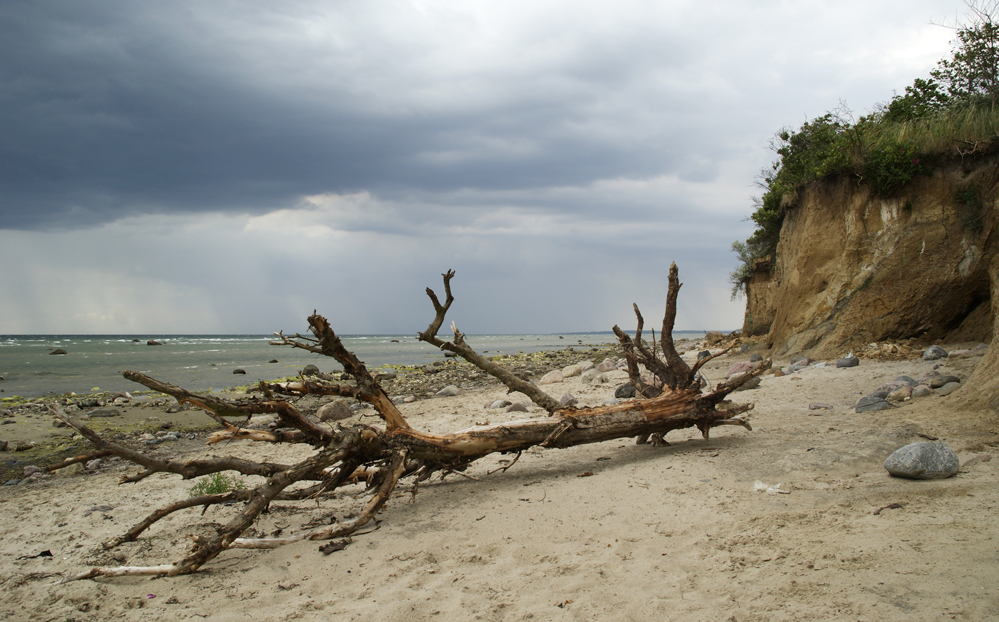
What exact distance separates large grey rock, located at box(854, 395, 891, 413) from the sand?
0.72 meters

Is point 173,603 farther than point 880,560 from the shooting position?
Yes

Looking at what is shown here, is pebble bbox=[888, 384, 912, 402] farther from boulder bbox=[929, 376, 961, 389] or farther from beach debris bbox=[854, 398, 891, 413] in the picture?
boulder bbox=[929, 376, 961, 389]

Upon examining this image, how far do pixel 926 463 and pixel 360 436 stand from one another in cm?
465

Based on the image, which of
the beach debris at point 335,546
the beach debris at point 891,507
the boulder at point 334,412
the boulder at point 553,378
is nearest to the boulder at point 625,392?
the boulder at point 553,378

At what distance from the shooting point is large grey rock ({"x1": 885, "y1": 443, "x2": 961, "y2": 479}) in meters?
4.26

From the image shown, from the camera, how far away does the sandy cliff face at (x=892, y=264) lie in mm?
10688

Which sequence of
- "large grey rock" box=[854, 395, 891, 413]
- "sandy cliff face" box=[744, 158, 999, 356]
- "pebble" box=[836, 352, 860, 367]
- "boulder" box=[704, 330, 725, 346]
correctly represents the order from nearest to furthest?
"large grey rock" box=[854, 395, 891, 413] < "pebble" box=[836, 352, 860, 367] < "sandy cliff face" box=[744, 158, 999, 356] < "boulder" box=[704, 330, 725, 346]

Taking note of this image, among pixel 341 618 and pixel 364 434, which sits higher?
pixel 364 434

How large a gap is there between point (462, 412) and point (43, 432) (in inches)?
303

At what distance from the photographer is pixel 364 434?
4.88 metres

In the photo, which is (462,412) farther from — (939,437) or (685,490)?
(939,437)

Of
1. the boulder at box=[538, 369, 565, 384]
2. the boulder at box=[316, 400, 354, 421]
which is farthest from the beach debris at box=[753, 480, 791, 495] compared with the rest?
the boulder at box=[538, 369, 565, 384]

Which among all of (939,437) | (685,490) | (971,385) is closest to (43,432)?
(685,490)

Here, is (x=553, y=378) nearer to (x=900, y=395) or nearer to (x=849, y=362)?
(x=849, y=362)
